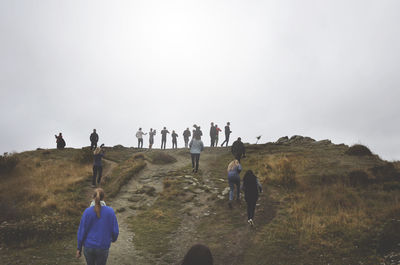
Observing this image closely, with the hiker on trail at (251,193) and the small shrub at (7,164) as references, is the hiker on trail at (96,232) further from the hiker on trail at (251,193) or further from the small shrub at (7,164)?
the small shrub at (7,164)

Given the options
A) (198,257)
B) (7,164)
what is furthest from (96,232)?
(7,164)

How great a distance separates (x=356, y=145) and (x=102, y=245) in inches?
823

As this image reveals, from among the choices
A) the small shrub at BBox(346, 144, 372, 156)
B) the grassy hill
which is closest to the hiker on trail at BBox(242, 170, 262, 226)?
the grassy hill

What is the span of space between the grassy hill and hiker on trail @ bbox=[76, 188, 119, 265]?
3.29 m

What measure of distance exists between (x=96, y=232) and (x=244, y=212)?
25.1 ft

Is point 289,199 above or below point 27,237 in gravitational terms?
above

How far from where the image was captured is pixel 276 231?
969cm

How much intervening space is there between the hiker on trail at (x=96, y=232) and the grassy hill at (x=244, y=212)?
3.29 meters

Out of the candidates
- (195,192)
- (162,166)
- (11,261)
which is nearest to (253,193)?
(195,192)

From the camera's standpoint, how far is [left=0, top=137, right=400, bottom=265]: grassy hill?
28.0ft

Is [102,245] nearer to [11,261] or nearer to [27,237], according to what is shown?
[11,261]

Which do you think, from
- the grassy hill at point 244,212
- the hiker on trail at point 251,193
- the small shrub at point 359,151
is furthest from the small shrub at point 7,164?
the small shrub at point 359,151

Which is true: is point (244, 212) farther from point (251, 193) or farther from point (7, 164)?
point (7, 164)

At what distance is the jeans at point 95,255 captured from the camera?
5.30m
